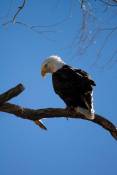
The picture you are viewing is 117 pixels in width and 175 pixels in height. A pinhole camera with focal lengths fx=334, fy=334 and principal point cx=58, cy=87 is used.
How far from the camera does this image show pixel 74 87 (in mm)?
3703

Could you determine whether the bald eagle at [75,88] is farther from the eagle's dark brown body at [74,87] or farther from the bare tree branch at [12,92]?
the bare tree branch at [12,92]

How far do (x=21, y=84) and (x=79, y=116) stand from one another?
1133 mm

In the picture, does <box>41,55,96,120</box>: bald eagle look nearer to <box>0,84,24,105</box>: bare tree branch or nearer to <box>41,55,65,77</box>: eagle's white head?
<box>41,55,65,77</box>: eagle's white head

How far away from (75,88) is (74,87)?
2cm

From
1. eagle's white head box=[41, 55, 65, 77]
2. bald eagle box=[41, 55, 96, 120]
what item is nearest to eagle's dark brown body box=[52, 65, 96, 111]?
bald eagle box=[41, 55, 96, 120]

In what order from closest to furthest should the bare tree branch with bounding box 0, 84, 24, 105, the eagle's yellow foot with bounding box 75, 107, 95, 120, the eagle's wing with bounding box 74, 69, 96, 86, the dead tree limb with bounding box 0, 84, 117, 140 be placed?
the bare tree branch with bounding box 0, 84, 24, 105, the dead tree limb with bounding box 0, 84, 117, 140, the eagle's yellow foot with bounding box 75, 107, 95, 120, the eagle's wing with bounding box 74, 69, 96, 86

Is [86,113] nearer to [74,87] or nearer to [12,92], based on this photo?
[74,87]

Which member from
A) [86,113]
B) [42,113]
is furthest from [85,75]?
[42,113]

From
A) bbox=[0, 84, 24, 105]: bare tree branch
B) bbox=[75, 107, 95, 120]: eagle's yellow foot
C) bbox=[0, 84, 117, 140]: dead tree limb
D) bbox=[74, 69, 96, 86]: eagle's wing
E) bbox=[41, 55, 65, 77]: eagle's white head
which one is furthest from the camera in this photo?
→ bbox=[41, 55, 65, 77]: eagle's white head

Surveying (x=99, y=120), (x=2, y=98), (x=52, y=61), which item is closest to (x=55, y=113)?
(x=99, y=120)

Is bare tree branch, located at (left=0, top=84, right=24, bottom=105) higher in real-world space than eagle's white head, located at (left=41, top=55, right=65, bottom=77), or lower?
lower

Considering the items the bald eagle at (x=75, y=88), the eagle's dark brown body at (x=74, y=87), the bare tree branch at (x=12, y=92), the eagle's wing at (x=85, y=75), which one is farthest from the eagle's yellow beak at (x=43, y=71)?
the bare tree branch at (x=12, y=92)

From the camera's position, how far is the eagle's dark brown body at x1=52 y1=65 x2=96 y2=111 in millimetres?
3619

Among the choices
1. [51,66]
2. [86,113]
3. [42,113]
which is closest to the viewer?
[42,113]
